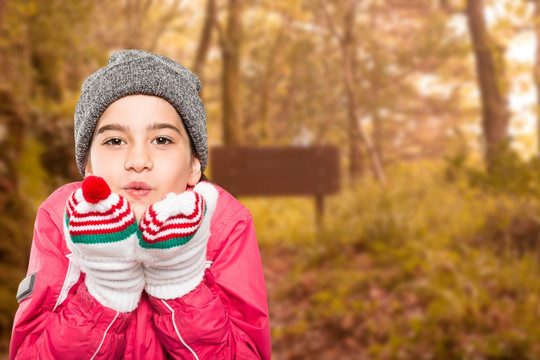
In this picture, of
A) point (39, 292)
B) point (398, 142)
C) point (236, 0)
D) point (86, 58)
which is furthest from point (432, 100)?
point (39, 292)

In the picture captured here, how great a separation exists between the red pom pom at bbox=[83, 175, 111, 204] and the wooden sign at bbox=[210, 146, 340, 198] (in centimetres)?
667

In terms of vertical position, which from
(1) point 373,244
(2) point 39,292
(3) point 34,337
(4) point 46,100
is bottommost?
(1) point 373,244

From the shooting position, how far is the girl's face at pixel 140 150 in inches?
58.1

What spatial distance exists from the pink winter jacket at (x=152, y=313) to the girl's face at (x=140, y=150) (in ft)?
0.79

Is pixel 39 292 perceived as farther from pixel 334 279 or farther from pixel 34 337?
pixel 334 279

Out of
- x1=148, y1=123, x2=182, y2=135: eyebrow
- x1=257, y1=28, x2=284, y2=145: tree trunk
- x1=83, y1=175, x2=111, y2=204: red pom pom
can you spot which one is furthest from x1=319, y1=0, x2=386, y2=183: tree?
x1=83, y1=175, x2=111, y2=204: red pom pom

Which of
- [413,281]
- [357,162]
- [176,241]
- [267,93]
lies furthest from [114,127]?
[357,162]

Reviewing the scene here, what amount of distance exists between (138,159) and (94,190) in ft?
0.73

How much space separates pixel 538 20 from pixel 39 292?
354 inches

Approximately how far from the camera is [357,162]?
15102mm

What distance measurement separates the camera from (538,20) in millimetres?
8203

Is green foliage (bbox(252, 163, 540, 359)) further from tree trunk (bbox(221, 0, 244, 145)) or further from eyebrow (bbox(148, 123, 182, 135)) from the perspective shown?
eyebrow (bbox(148, 123, 182, 135))

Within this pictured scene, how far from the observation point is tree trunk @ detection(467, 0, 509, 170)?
9.11 m

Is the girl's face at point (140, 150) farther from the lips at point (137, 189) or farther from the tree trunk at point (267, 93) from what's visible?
the tree trunk at point (267, 93)
